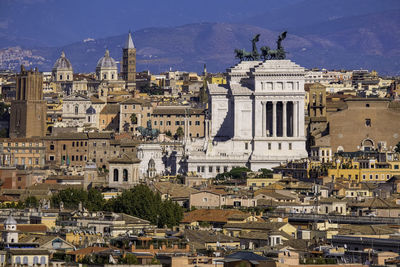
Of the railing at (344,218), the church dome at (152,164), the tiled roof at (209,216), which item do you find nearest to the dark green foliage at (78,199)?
the tiled roof at (209,216)

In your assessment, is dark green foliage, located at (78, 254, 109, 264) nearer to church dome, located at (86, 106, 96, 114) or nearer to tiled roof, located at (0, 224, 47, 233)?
tiled roof, located at (0, 224, 47, 233)

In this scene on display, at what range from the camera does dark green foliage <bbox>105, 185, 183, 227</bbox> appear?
81.4m

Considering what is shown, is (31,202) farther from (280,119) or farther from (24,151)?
(24,151)

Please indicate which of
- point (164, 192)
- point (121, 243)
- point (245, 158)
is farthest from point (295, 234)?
point (245, 158)

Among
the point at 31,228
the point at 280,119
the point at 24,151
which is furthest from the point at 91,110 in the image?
the point at 31,228

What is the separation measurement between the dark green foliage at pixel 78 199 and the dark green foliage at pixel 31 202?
0.97m

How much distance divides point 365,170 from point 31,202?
2928 cm

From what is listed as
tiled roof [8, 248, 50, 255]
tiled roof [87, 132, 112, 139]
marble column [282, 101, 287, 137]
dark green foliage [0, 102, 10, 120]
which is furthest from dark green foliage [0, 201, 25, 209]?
dark green foliage [0, 102, 10, 120]

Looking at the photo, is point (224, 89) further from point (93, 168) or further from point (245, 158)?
Result: point (93, 168)

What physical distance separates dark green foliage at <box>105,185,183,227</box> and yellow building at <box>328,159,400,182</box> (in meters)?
27.3

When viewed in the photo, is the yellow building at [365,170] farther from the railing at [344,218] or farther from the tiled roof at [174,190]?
the railing at [344,218]

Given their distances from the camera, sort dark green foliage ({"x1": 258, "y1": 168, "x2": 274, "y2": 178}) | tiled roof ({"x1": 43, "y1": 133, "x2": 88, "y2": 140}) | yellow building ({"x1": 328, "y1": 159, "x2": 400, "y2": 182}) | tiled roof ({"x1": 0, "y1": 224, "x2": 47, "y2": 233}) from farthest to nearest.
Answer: tiled roof ({"x1": 43, "y1": 133, "x2": 88, "y2": 140})
dark green foliage ({"x1": 258, "y1": 168, "x2": 274, "y2": 178})
yellow building ({"x1": 328, "y1": 159, "x2": 400, "y2": 182})
tiled roof ({"x1": 0, "y1": 224, "x2": 47, "y2": 233})

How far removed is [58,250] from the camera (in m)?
59.1

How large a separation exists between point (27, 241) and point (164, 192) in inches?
1553
